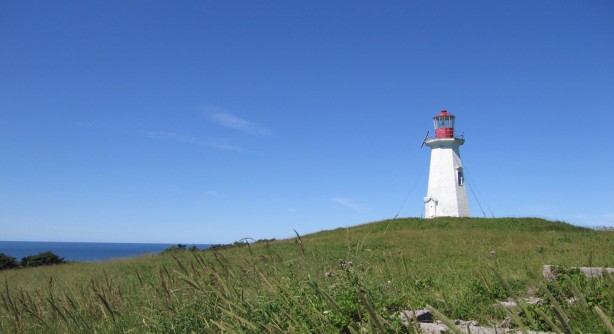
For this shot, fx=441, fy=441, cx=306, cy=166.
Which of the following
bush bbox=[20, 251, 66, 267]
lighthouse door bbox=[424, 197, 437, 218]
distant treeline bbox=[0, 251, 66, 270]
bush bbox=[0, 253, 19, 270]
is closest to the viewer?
bush bbox=[0, 253, 19, 270]

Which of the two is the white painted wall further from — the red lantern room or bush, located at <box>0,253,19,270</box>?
bush, located at <box>0,253,19,270</box>

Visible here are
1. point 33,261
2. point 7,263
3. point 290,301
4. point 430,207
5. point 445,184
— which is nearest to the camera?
point 290,301

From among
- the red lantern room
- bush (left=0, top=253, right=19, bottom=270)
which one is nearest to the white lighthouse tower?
the red lantern room

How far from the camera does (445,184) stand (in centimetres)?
4147

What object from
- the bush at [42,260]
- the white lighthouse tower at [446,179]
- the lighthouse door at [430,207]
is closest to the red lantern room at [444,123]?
the white lighthouse tower at [446,179]

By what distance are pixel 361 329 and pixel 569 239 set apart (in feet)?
69.1

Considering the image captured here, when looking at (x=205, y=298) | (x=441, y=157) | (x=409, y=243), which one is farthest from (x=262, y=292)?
(x=441, y=157)

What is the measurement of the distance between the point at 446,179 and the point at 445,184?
49cm

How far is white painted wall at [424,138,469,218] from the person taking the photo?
40.9 m

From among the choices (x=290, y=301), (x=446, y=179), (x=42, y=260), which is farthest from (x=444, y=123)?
(x=290, y=301)

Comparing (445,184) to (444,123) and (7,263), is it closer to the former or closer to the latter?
(444,123)

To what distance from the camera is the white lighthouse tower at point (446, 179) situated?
1612 inches

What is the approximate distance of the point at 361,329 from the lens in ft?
12.2

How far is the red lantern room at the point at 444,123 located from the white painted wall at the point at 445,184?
1.12 metres
